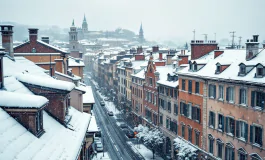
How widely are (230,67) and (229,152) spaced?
349 inches

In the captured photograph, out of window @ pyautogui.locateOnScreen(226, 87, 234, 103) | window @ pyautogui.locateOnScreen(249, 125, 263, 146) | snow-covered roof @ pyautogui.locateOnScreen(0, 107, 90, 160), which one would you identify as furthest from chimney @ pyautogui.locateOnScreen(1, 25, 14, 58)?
window @ pyautogui.locateOnScreen(249, 125, 263, 146)

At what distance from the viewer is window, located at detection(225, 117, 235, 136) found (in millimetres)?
31438

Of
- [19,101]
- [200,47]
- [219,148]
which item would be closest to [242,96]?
[219,148]

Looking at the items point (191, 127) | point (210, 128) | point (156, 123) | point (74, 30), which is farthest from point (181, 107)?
point (74, 30)

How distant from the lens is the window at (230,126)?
103ft

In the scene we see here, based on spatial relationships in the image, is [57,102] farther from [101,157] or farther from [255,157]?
[101,157]

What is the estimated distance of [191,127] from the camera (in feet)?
131

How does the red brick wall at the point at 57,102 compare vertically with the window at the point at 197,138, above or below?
above

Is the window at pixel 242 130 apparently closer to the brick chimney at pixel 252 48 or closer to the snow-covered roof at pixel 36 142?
the brick chimney at pixel 252 48

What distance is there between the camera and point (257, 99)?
2770 centimetres

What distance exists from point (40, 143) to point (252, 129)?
72.3 ft

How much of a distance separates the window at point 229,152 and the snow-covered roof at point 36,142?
2088 cm

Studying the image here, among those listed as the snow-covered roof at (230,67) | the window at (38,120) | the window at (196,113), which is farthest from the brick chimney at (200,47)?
the window at (38,120)

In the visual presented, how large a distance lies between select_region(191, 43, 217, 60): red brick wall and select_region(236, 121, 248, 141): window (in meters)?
14.2
